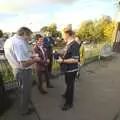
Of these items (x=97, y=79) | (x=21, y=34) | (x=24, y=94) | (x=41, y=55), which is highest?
(x=21, y=34)

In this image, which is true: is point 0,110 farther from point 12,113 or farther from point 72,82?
point 72,82

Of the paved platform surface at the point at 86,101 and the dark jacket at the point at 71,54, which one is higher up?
the dark jacket at the point at 71,54

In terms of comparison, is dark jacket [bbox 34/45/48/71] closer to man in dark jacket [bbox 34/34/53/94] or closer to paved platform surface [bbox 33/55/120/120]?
man in dark jacket [bbox 34/34/53/94]

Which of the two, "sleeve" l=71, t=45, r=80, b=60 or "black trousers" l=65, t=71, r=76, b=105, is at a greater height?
"sleeve" l=71, t=45, r=80, b=60

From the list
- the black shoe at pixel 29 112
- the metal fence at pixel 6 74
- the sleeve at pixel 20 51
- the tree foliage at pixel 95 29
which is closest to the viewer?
the sleeve at pixel 20 51

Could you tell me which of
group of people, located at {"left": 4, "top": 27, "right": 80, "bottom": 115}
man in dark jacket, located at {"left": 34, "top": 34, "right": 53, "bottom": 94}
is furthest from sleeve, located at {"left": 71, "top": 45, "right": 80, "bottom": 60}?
man in dark jacket, located at {"left": 34, "top": 34, "right": 53, "bottom": 94}

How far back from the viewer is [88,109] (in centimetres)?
721

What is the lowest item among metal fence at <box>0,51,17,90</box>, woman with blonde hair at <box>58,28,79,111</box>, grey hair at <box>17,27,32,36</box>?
metal fence at <box>0,51,17,90</box>

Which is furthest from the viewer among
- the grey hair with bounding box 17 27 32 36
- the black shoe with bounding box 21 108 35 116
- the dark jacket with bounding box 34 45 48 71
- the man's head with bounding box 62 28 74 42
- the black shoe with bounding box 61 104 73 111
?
the dark jacket with bounding box 34 45 48 71

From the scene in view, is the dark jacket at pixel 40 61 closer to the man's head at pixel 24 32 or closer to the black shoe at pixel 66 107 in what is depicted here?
the black shoe at pixel 66 107

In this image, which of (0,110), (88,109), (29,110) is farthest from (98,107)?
(0,110)

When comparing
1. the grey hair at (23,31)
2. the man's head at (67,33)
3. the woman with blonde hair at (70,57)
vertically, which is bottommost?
the woman with blonde hair at (70,57)

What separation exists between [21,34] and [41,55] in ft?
7.39

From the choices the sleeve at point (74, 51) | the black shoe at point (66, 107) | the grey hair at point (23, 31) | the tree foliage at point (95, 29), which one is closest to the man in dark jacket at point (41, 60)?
the black shoe at point (66, 107)
